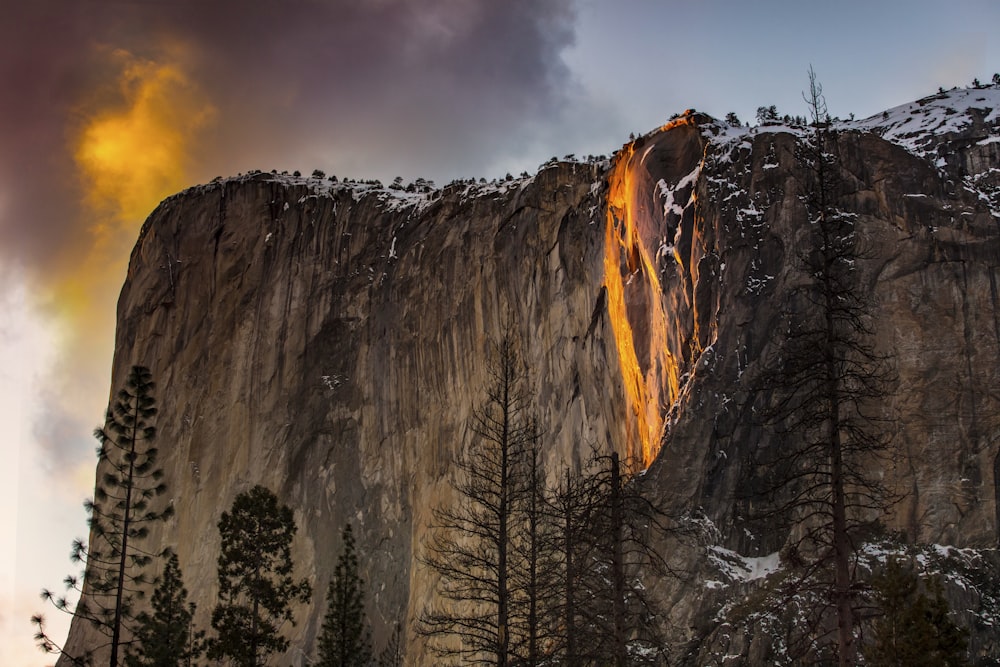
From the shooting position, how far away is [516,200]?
62250mm

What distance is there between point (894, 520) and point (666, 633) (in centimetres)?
843

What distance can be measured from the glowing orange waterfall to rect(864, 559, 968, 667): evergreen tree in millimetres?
16919

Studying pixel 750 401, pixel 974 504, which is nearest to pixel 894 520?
A: pixel 974 504

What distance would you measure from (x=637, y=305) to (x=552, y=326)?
832 cm

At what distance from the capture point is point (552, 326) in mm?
57281

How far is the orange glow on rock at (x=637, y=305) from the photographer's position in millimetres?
45906

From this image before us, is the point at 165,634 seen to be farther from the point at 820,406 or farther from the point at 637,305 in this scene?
the point at 637,305

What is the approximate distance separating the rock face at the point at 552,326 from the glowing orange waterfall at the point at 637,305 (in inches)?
6.0

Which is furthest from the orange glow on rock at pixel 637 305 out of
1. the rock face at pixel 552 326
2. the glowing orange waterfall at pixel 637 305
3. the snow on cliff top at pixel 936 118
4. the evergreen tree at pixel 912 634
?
the evergreen tree at pixel 912 634

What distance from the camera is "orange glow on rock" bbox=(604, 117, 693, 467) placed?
4591 centimetres

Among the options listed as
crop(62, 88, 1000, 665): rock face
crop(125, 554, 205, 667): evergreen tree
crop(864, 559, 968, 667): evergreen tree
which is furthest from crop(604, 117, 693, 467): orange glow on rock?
crop(125, 554, 205, 667): evergreen tree

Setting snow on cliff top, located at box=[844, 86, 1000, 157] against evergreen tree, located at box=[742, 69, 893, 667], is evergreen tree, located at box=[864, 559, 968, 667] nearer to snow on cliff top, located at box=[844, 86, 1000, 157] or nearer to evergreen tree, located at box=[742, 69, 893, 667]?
evergreen tree, located at box=[742, 69, 893, 667]

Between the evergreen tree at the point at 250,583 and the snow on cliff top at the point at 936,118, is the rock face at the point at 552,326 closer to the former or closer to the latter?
the snow on cliff top at the point at 936,118

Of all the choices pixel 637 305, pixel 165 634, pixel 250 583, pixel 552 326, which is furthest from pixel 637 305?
pixel 165 634
